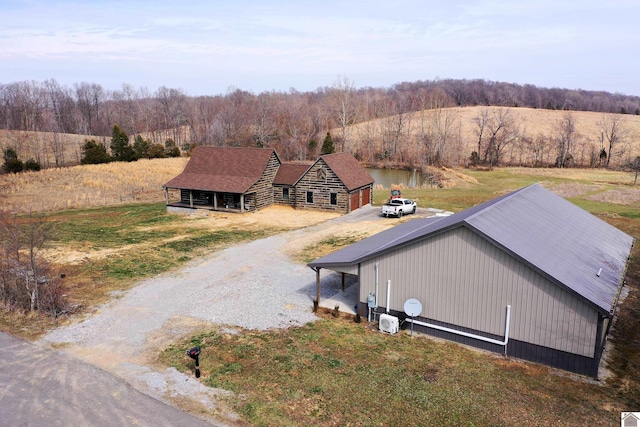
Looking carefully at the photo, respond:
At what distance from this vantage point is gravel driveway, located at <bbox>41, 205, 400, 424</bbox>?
13.5 metres

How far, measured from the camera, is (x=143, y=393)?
497 inches

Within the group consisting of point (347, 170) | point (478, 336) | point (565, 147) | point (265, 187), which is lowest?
point (478, 336)

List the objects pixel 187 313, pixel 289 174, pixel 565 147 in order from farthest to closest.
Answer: pixel 565 147 → pixel 289 174 → pixel 187 313

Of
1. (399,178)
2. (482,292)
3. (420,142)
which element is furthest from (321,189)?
(420,142)

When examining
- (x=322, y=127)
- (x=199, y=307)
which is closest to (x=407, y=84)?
(x=322, y=127)

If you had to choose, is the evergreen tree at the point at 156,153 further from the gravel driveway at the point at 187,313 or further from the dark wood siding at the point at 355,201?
the gravel driveway at the point at 187,313

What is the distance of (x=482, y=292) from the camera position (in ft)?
47.7

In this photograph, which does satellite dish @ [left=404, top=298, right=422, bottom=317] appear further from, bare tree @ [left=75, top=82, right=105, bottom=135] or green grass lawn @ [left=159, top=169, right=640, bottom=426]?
bare tree @ [left=75, top=82, right=105, bottom=135]

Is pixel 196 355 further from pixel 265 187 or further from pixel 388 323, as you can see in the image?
pixel 265 187

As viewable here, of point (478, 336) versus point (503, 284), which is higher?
point (503, 284)

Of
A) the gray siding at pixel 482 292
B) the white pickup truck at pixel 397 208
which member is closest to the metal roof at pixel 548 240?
the gray siding at pixel 482 292

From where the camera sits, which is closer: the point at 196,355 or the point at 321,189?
the point at 196,355

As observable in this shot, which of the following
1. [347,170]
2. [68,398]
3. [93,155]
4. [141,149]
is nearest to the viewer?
[68,398]

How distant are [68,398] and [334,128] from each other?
94.1 m
